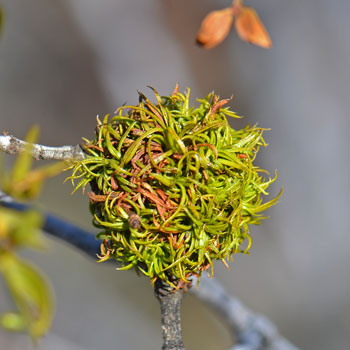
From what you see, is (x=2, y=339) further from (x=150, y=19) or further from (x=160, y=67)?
(x=150, y=19)

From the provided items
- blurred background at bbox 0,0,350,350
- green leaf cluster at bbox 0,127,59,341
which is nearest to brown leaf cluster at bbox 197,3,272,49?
green leaf cluster at bbox 0,127,59,341

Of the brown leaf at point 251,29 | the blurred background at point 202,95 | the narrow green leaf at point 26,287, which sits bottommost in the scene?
the narrow green leaf at point 26,287

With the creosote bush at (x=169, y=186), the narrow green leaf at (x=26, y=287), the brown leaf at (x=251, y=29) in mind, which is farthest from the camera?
the brown leaf at (x=251, y=29)

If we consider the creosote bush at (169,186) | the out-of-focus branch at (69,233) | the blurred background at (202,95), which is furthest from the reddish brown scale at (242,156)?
the blurred background at (202,95)


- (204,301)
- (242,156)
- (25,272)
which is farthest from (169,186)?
(204,301)

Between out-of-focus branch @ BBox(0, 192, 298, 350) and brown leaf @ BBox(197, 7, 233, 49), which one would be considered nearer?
out-of-focus branch @ BBox(0, 192, 298, 350)

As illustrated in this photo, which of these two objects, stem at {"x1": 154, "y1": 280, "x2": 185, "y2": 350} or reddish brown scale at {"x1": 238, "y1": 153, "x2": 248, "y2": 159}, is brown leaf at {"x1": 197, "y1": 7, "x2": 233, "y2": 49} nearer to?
reddish brown scale at {"x1": 238, "y1": 153, "x2": 248, "y2": 159}

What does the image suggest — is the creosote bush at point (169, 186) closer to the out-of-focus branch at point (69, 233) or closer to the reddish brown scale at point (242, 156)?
the reddish brown scale at point (242, 156)
